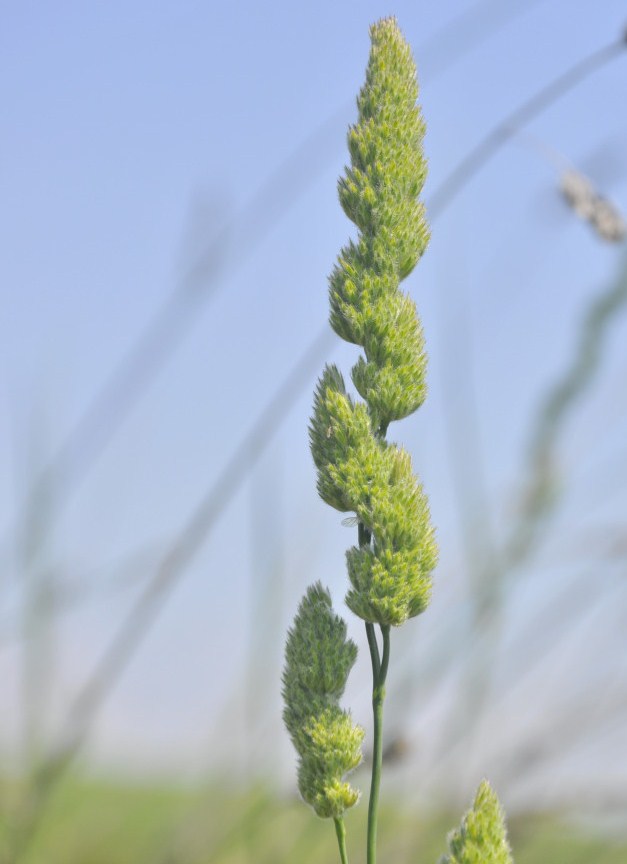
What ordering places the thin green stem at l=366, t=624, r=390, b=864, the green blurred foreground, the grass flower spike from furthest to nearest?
the green blurred foreground
the grass flower spike
the thin green stem at l=366, t=624, r=390, b=864

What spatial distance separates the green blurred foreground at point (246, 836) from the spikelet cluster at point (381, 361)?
1.66 m

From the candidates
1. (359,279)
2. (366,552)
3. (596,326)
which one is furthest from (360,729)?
(596,326)

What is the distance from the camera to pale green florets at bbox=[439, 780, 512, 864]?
1128mm

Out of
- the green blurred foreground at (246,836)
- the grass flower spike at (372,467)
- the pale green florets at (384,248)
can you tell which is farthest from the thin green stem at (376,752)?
the green blurred foreground at (246,836)

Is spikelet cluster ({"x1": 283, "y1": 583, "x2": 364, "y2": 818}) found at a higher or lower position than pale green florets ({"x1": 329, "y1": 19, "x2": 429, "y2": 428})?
lower

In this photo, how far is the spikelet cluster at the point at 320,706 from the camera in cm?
→ 120

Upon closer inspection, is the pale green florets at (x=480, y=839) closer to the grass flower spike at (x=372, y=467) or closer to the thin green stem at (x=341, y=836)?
the grass flower spike at (x=372, y=467)

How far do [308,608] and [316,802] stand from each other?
21 cm

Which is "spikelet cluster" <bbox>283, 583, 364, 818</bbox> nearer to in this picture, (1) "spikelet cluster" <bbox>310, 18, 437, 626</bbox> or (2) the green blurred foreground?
(1) "spikelet cluster" <bbox>310, 18, 437, 626</bbox>

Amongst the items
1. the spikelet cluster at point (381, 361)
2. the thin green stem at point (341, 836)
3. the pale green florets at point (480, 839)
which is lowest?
the pale green florets at point (480, 839)

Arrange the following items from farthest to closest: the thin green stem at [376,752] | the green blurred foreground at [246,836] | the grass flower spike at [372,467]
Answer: the green blurred foreground at [246,836]
the grass flower spike at [372,467]
the thin green stem at [376,752]

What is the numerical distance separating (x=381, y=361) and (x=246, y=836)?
6.95ft

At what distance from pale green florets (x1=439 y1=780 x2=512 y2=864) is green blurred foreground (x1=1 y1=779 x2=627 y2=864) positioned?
1.57 metres

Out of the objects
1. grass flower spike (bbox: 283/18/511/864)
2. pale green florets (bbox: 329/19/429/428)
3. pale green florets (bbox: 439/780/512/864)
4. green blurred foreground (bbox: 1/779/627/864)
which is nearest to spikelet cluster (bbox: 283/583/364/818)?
grass flower spike (bbox: 283/18/511/864)
